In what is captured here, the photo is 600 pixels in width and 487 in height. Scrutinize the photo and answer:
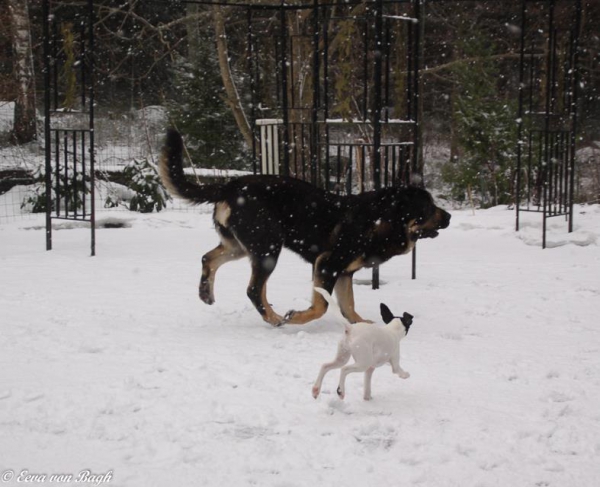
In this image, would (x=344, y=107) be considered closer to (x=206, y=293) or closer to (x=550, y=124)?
(x=206, y=293)

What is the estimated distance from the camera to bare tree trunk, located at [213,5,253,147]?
15703mm

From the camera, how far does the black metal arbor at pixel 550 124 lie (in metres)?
9.67

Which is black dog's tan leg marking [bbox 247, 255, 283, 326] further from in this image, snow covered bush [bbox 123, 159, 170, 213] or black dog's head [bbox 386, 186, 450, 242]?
snow covered bush [bbox 123, 159, 170, 213]

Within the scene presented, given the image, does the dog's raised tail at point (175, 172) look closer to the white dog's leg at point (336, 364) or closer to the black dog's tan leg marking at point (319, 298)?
the black dog's tan leg marking at point (319, 298)

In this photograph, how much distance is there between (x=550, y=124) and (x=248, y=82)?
740 centimetres

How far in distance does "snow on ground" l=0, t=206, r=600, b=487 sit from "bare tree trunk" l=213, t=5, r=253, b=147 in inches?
357

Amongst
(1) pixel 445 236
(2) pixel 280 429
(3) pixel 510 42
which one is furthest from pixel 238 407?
(3) pixel 510 42

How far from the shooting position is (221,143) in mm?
17047

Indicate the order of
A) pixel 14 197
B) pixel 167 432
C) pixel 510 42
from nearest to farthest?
pixel 167 432, pixel 14 197, pixel 510 42

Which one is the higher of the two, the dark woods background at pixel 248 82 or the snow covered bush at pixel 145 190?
the dark woods background at pixel 248 82

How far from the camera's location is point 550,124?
1420 cm

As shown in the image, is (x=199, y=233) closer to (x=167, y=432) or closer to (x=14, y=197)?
(x=14, y=197)

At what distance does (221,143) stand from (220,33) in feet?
8.55

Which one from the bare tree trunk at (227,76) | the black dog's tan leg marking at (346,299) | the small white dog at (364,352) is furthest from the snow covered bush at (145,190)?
the small white dog at (364,352)
